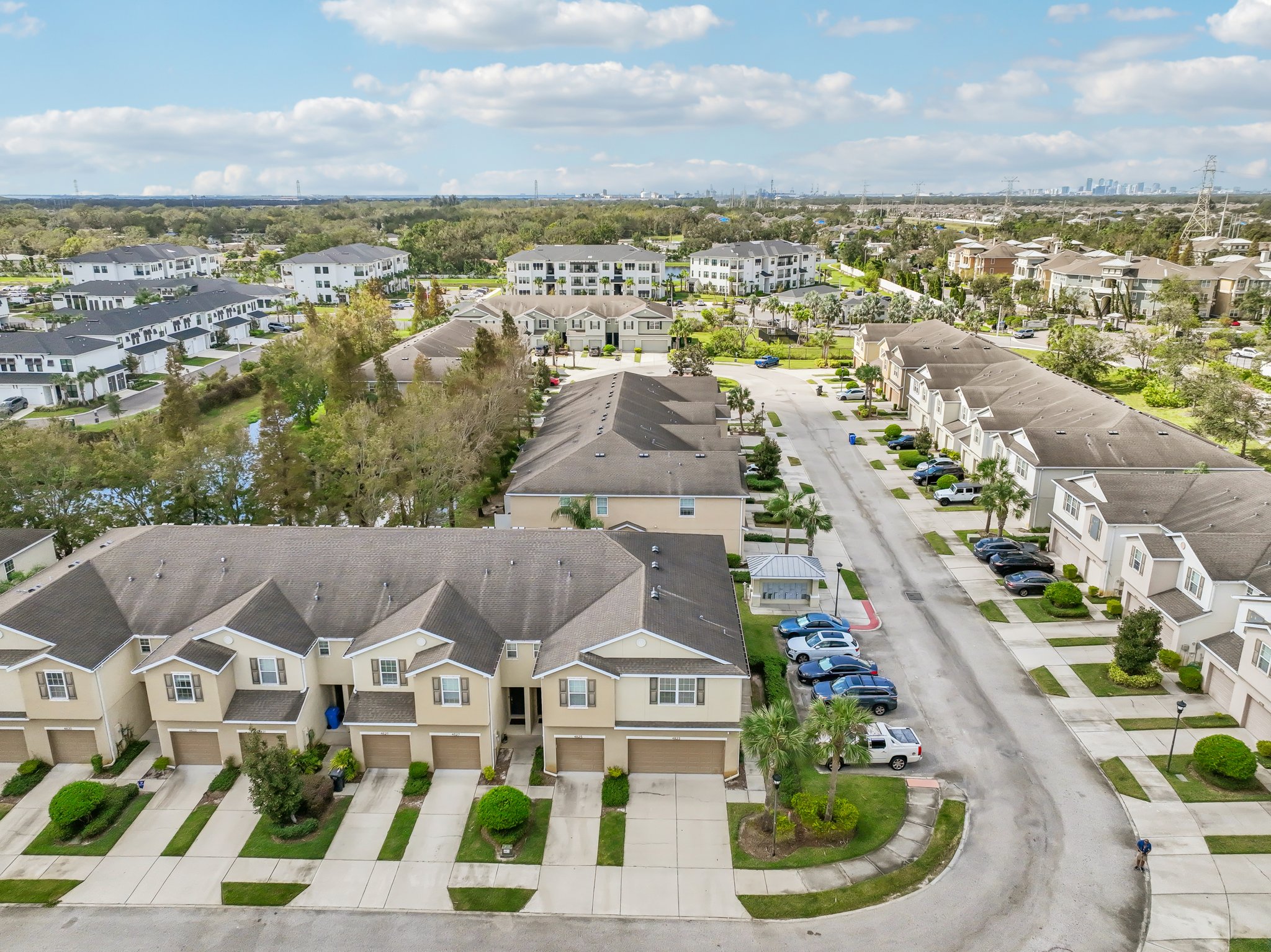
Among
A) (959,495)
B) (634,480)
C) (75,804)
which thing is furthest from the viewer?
(959,495)

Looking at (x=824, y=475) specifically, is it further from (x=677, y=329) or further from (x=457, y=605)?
(x=677, y=329)

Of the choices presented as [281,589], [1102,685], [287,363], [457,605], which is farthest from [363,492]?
[1102,685]

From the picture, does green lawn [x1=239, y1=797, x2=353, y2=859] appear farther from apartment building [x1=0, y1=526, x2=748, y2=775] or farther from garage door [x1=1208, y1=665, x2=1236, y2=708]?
garage door [x1=1208, y1=665, x2=1236, y2=708]

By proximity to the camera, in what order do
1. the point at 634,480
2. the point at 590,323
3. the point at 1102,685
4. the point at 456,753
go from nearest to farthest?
1. the point at 456,753
2. the point at 1102,685
3. the point at 634,480
4. the point at 590,323

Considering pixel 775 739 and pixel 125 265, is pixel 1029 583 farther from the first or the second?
pixel 125 265

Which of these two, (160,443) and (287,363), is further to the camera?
(287,363)

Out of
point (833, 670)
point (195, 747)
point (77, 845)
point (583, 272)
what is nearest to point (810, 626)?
point (833, 670)
